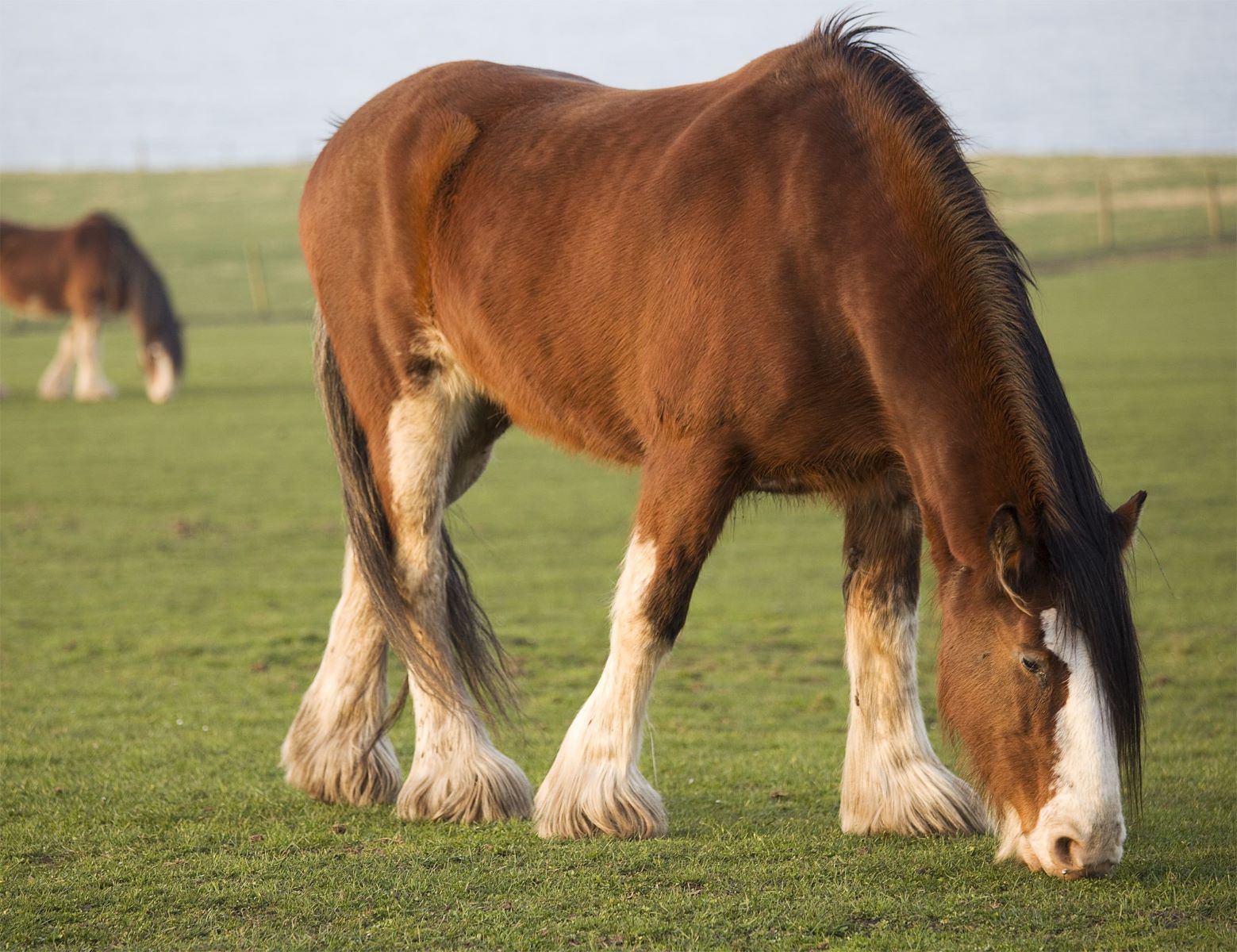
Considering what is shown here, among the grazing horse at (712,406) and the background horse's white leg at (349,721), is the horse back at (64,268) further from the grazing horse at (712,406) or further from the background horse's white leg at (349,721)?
the background horse's white leg at (349,721)

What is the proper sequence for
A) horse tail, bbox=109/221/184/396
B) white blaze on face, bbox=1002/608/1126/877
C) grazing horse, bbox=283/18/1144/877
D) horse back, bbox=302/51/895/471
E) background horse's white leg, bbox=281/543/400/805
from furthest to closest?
1. horse tail, bbox=109/221/184/396
2. background horse's white leg, bbox=281/543/400/805
3. horse back, bbox=302/51/895/471
4. grazing horse, bbox=283/18/1144/877
5. white blaze on face, bbox=1002/608/1126/877

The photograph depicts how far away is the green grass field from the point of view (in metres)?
3.36

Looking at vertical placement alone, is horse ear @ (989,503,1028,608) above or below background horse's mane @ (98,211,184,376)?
below

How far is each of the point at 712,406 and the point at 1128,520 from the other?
1145 mm

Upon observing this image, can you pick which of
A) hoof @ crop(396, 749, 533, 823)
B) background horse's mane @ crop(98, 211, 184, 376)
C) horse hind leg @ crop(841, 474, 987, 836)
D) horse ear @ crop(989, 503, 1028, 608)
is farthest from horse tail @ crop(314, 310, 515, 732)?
background horse's mane @ crop(98, 211, 184, 376)

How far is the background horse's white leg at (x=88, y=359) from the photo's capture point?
19.7 m

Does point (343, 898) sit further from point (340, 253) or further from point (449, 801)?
point (340, 253)

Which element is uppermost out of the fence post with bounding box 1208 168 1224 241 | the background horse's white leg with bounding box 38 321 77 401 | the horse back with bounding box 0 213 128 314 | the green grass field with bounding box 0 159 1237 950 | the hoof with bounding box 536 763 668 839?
the fence post with bounding box 1208 168 1224 241

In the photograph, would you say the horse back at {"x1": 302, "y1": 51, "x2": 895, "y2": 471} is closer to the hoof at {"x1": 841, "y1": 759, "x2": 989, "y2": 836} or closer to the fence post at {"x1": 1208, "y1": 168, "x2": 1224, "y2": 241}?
the hoof at {"x1": 841, "y1": 759, "x2": 989, "y2": 836}

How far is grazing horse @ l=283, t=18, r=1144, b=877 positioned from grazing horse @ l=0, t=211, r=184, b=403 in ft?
52.2

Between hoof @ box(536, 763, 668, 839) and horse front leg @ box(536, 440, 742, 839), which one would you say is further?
hoof @ box(536, 763, 668, 839)

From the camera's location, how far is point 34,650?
24.3ft

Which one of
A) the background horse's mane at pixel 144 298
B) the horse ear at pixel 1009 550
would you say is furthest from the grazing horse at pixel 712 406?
the background horse's mane at pixel 144 298

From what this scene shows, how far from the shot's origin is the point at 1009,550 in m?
3.24
